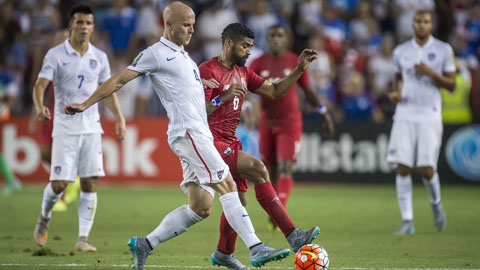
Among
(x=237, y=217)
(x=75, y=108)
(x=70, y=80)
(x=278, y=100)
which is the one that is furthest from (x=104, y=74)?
(x=237, y=217)

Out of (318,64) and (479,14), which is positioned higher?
(479,14)

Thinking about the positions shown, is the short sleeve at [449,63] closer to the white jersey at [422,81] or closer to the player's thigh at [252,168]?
the white jersey at [422,81]

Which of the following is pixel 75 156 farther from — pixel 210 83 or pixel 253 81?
pixel 253 81

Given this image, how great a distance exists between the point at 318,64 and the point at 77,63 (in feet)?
34.6

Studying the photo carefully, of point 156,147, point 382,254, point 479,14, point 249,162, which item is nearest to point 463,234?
point 382,254

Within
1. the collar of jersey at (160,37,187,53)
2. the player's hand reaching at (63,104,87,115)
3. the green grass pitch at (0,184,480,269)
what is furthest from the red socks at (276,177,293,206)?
the player's hand reaching at (63,104,87,115)

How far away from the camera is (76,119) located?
8.73 metres

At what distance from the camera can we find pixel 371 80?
19.1 meters

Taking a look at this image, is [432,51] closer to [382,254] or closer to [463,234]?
[463,234]

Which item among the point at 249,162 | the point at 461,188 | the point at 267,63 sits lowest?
the point at 461,188

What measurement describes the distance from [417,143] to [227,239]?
14.5 feet

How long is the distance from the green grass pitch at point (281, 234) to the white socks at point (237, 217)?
3.07ft

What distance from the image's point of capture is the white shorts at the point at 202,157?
21.1ft

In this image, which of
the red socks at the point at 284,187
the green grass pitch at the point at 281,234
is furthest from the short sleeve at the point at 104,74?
the red socks at the point at 284,187
